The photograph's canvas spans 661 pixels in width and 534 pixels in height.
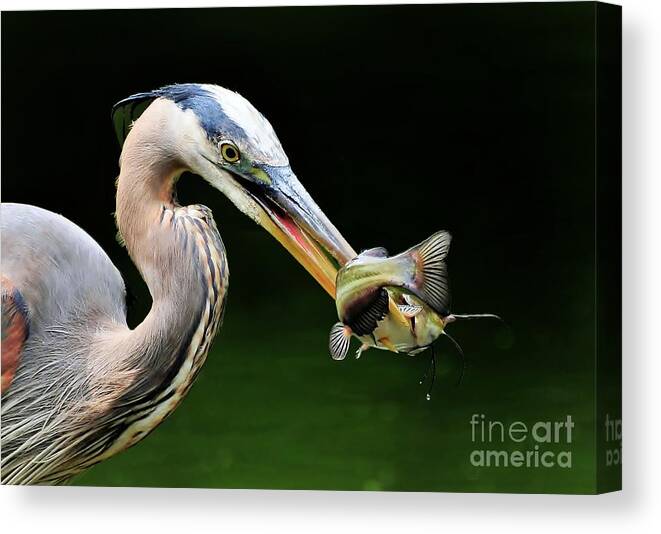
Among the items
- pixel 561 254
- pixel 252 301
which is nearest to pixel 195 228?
pixel 252 301

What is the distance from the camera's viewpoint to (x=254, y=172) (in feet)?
20.1

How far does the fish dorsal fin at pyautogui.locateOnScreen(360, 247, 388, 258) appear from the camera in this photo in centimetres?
615

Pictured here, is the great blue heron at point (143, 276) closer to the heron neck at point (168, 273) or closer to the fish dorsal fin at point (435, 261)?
the heron neck at point (168, 273)

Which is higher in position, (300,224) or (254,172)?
(254,172)

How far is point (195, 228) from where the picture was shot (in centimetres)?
615

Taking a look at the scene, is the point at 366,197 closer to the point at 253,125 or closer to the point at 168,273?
the point at 253,125

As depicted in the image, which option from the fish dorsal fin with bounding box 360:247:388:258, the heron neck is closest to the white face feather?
the heron neck

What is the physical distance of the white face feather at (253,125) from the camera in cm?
613

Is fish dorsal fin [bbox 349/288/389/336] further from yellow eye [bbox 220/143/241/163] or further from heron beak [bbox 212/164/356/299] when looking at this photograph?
yellow eye [bbox 220/143/241/163]

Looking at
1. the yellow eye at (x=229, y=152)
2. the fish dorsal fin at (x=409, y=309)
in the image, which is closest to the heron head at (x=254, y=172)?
the yellow eye at (x=229, y=152)

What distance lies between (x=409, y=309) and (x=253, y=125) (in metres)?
0.94

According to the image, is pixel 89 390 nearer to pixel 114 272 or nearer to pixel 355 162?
pixel 114 272

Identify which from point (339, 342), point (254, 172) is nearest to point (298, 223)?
point (254, 172)

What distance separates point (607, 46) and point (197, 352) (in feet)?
6.55
